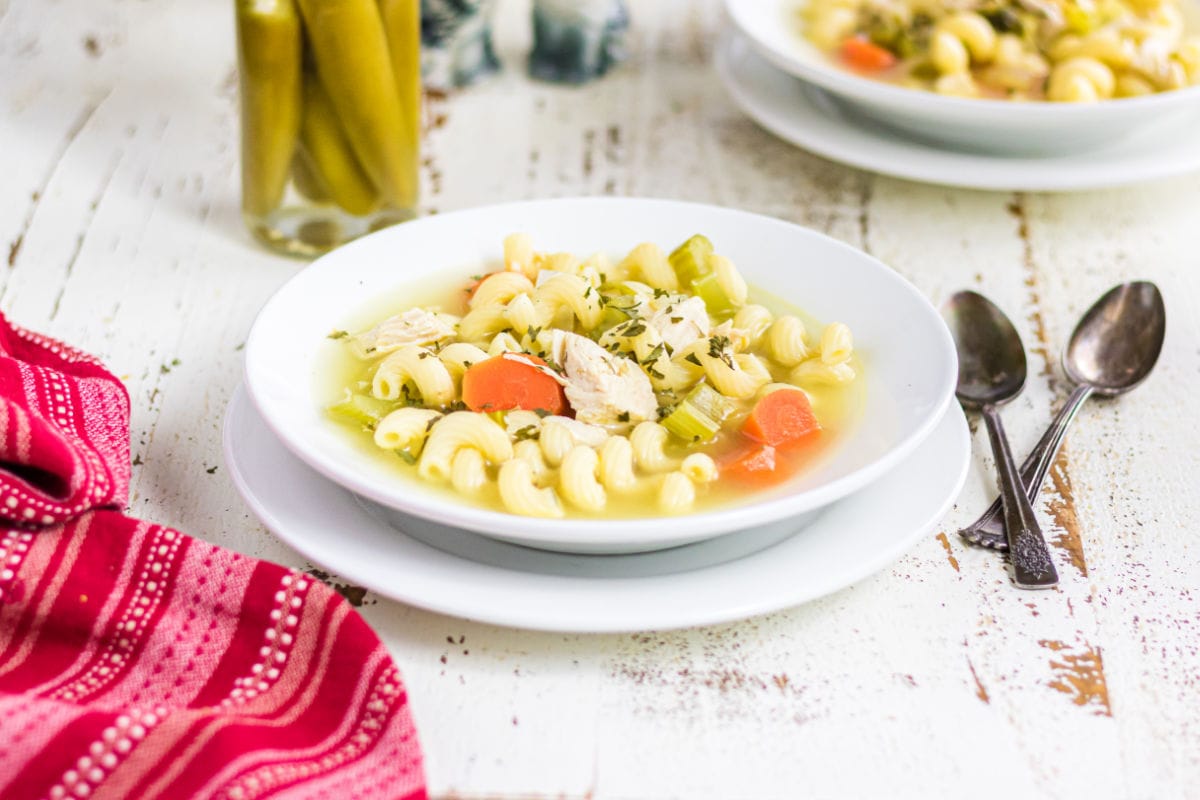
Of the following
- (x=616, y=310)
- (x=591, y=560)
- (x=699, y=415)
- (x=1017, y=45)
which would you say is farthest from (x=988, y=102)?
(x=591, y=560)

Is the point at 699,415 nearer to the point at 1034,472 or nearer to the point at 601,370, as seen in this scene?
the point at 601,370

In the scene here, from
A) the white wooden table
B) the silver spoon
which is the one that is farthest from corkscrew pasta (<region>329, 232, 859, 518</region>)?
the silver spoon

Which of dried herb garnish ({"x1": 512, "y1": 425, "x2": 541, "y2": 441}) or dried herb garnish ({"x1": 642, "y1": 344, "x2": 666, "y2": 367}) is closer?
dried herb garnish ({"x1": 512, "y1": 425, "x2": 541, "y2": 441})

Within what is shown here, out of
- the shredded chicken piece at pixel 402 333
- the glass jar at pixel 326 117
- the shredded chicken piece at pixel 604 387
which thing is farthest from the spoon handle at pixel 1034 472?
the glass jar at pixel 326 117

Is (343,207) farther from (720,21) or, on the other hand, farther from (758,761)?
(720,21)

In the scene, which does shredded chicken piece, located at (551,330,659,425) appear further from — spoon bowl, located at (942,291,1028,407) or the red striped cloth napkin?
spoon bowl, located at (942,291,1028,407)

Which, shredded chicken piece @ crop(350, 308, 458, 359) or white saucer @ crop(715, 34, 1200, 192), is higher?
shredded chicken piece @ crop(350, 308, 458, 359)
